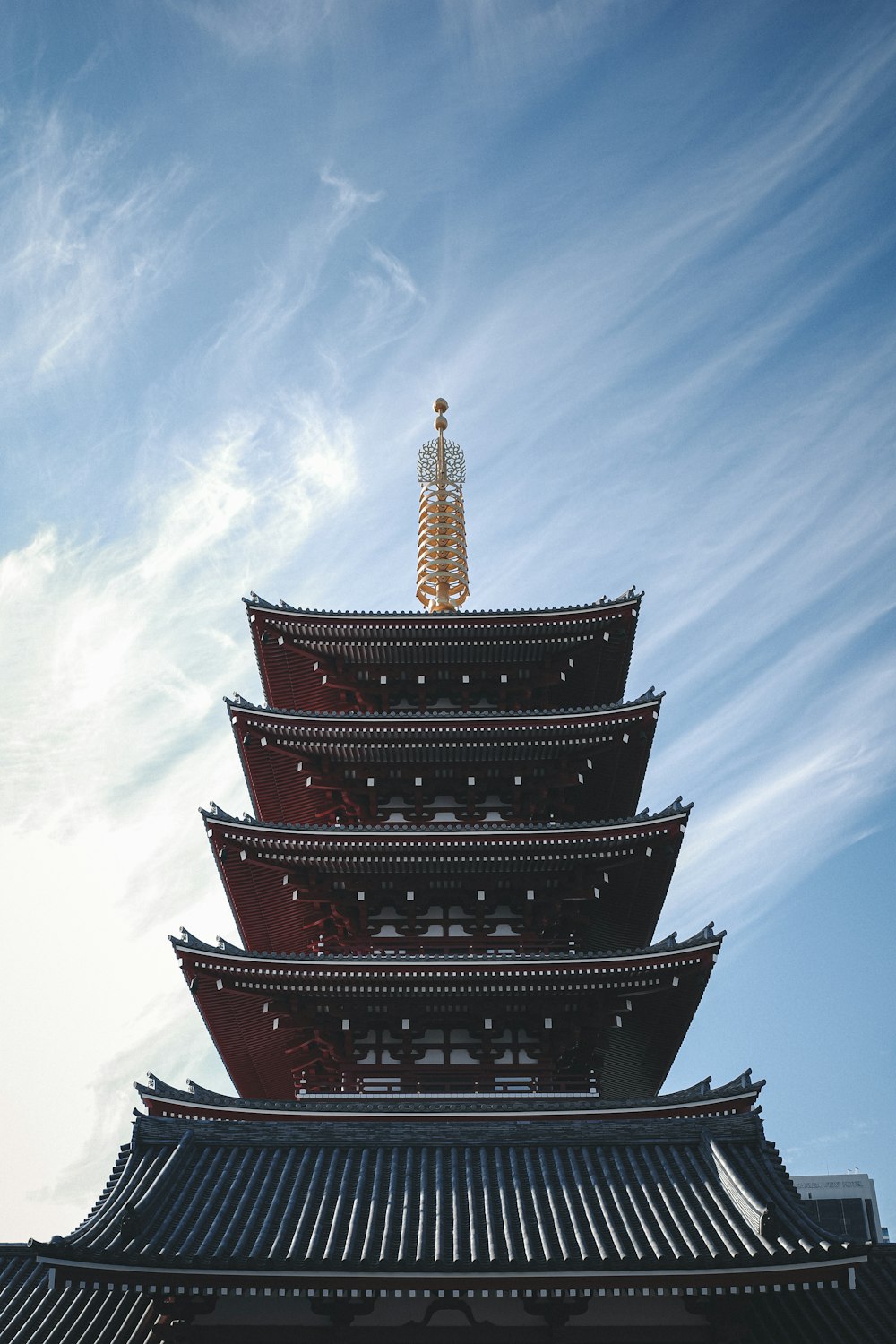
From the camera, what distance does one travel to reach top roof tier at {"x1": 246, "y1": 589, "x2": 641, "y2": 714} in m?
26.3

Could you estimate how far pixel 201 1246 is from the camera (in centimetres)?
1477

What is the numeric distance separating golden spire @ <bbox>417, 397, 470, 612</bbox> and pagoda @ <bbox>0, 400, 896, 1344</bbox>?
6.7 inches

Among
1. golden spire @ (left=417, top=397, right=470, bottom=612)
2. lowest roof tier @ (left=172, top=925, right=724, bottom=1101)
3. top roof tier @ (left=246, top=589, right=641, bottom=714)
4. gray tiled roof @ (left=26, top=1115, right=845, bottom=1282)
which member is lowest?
gray tiled roof @ (left=26, top=1115, right=845, bottom=1282)

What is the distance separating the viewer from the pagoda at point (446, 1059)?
14695 millimetres

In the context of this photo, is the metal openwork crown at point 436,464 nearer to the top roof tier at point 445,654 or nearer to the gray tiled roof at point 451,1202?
the top roof tier at point 445,654

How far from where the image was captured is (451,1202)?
15.9 m

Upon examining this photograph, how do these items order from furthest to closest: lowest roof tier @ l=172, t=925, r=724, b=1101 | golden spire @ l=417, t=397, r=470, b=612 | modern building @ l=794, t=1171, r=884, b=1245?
modern building @ l=794, t=1171, r=884, b=1245 < golden spire @ l=417, t=397, r=470, b=612 < lowest roof tier @ l=172, t=925, r=724, b=1101

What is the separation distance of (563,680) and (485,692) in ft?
6.48

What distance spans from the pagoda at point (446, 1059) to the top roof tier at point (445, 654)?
7 cm

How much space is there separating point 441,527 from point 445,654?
7.31m

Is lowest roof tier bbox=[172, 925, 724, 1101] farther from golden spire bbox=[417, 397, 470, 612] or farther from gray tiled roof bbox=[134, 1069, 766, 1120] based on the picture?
golden spire bbox=[417, 397, 470, 612]

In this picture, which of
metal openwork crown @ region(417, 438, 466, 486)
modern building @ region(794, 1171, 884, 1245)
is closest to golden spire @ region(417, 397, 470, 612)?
metal openwork crown @ region(417, 438, 466, 486)

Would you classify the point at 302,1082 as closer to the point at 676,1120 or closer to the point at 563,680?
the point at 676,1120

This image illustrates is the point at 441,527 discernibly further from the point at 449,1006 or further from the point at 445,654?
the point at 449,1006
